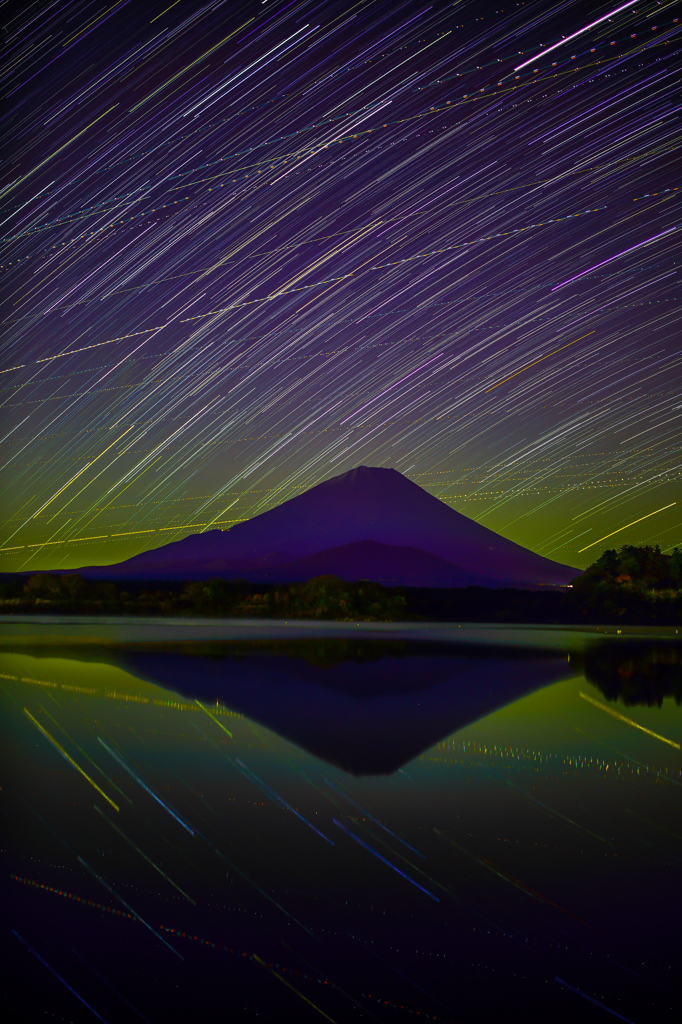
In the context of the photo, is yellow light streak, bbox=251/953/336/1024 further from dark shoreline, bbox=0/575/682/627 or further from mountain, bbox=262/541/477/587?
mountain, bbox=262/541/477/587

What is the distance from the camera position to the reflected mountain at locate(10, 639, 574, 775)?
6531 mm

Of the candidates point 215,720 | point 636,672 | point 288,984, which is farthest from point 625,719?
point 288,984

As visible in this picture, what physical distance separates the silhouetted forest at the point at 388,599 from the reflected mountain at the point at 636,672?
18.5 meters

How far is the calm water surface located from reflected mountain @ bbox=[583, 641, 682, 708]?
4.22 ft

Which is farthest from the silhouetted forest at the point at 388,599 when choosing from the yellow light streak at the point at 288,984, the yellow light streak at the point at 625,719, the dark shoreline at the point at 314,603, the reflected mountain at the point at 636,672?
Answer: the yellow light streak at the point at 288,984

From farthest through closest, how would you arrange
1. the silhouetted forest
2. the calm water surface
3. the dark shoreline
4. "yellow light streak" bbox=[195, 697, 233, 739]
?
1. the dark shoreline
2. the silhouetted forest
3. "yellow light streak" bbox=[195, 697, 233, 739]
4. the calm water surface

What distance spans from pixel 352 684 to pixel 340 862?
6.58 m

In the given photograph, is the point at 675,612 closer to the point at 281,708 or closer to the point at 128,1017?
the point at 281,708

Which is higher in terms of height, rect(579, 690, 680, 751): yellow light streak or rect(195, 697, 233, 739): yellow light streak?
rect(195, 697, 233, 739): yellow light streak

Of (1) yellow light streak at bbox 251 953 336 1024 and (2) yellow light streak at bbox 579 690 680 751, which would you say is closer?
(1) yellow light streak at bbox 251 953 336 1024

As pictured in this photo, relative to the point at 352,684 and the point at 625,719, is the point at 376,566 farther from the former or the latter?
the point at 625,719

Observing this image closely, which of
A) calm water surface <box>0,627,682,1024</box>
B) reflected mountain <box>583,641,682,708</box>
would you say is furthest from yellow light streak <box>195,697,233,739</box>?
reflected mountain <box>583,641,682,708</box>

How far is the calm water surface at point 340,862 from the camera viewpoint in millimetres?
2637

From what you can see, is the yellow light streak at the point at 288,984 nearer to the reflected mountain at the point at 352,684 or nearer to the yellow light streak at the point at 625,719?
the reflected mountain at the point at 352,684
